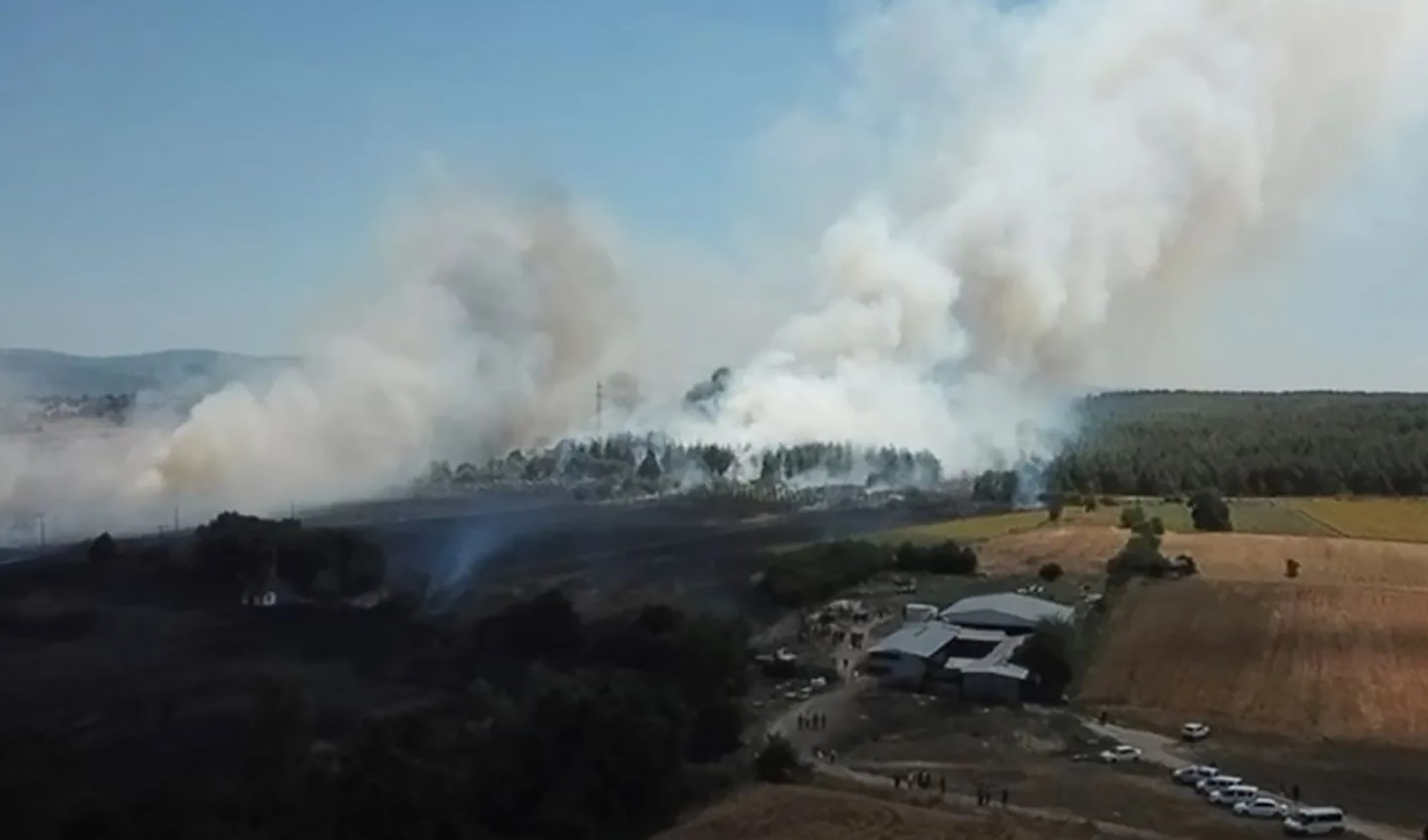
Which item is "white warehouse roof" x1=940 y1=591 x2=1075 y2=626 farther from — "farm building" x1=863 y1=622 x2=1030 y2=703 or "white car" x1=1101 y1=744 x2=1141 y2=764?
"white car" x1=1101 y1=744 x2=1141 y2=764

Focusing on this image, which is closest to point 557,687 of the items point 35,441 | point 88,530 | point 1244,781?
point 1244,781

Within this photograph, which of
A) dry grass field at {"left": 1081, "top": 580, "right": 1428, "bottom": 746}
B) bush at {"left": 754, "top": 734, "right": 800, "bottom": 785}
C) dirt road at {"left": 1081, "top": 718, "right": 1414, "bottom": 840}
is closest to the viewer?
bush at {"left": 754, "top": 734, "right": 800, "bottom": 785}

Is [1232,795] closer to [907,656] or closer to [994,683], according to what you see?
[994,683]

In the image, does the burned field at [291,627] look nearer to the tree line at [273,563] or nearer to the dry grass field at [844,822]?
the tree line at [273,563]

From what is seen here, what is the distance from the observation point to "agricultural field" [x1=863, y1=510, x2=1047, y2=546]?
5584 cm

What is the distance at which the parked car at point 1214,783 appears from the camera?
25859mm

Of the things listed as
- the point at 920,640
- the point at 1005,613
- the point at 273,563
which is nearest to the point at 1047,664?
the point at 920,640

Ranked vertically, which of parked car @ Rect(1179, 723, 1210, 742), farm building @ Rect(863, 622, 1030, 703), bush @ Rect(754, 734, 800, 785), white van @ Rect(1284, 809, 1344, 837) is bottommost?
white van @ Rect(1284, 809, 1344, 837)

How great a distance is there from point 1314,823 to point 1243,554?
103 feet

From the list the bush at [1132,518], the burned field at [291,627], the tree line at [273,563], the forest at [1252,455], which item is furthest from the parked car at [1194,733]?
the forest at [1252,455]

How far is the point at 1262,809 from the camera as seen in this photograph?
966 inches

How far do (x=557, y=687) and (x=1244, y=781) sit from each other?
38.5ft

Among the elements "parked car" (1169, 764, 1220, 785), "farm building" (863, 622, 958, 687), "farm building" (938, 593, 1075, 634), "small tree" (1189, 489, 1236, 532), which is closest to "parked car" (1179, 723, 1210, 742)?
"parked car" (1169, 764, 1220, 785)

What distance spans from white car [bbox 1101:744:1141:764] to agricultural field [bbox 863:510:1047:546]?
2382 centimetres
